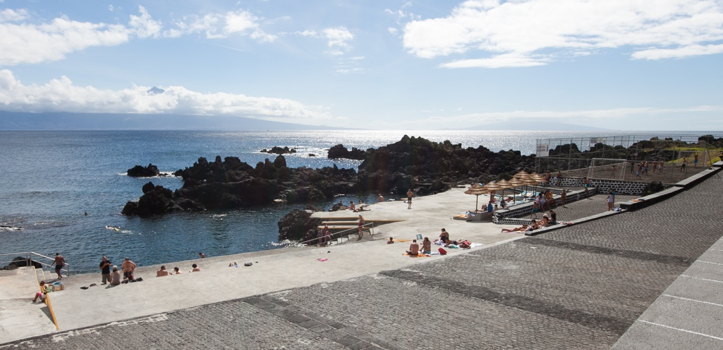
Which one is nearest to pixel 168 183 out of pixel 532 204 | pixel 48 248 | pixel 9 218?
pixel 9 218

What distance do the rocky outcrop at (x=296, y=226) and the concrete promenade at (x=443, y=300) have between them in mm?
14721

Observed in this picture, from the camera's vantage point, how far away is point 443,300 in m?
12.4

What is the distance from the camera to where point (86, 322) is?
38.4 feet

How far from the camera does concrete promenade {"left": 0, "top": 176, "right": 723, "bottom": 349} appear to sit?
32.5 ft

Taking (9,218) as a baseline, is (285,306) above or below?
above

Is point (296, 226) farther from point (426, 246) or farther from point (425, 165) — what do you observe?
point (425, 165)

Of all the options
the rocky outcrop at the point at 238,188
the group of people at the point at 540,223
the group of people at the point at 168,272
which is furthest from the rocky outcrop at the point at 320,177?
the group of people at the point at 540,223

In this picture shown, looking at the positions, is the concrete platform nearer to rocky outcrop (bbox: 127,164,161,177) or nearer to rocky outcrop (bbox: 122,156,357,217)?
rocky outcrop (bbox: 122,156,357,217)

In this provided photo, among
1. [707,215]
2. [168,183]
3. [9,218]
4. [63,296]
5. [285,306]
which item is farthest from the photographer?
[168,183]

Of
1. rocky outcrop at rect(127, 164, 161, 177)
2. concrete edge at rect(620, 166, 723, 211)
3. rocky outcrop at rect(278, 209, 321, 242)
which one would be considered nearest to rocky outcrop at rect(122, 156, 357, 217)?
rocky outcrop at rect(278, 209, 321, 242)

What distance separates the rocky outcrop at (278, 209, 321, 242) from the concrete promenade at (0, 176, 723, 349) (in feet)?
48.3

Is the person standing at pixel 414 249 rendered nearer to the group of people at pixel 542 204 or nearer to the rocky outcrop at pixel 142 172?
the group of people at pixel 542 204

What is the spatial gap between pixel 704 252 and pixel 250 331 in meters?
14.9

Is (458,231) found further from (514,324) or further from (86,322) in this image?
(86,322)
